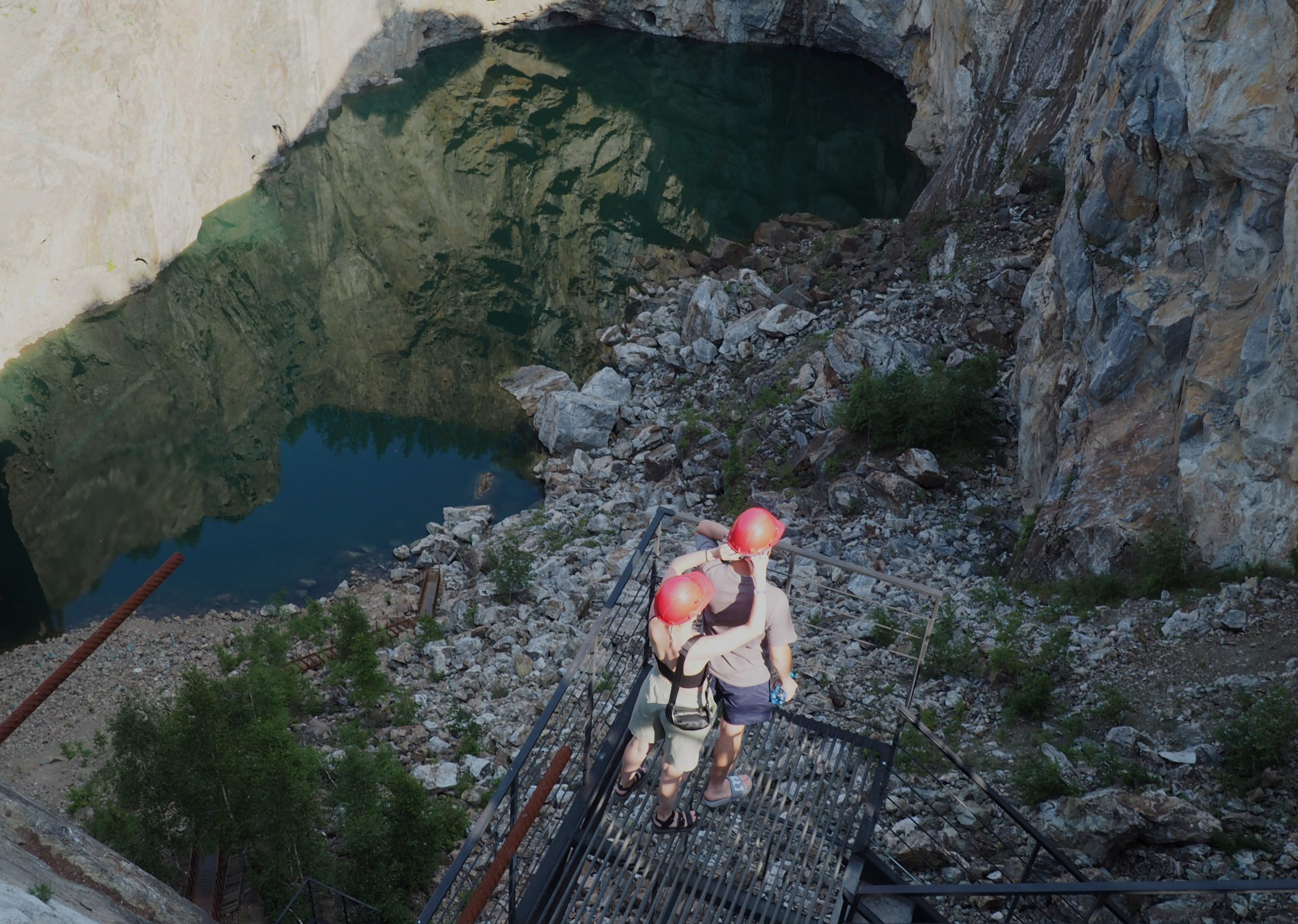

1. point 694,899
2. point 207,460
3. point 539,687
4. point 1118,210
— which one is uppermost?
point 1118,210

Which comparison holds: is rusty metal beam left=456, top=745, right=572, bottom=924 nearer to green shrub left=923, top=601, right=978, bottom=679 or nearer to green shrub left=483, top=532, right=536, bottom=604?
green shrub left=923, top=601, right=978, bottom=679

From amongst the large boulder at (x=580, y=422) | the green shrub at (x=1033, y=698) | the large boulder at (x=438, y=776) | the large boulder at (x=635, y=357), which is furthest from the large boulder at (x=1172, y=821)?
the large boulder at (x=635, y=357)

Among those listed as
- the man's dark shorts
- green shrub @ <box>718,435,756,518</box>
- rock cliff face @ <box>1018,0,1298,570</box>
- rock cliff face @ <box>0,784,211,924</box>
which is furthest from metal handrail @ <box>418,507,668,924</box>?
green shrub @ <box>718,435,756,518</box>

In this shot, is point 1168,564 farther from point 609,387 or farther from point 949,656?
point 609,387

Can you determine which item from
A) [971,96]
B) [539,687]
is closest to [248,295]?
[539,687]

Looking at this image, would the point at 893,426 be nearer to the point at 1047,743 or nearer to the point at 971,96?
the point at 1047,743

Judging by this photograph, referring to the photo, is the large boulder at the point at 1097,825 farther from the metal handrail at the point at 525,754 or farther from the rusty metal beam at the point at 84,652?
the rusty metal beam at the point at 84,652
